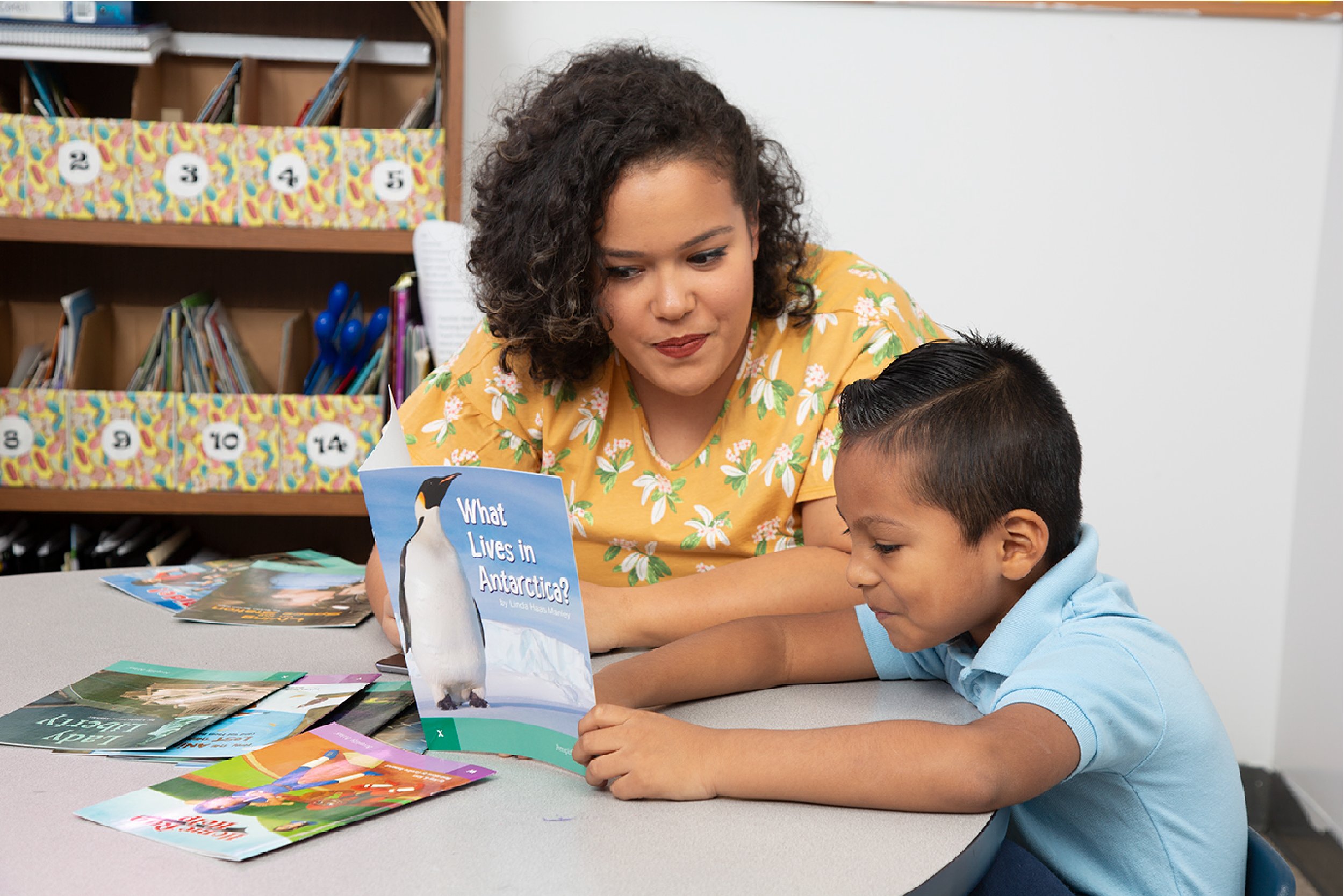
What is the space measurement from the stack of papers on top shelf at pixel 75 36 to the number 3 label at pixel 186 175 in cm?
19

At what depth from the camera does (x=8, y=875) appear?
0.58 meters

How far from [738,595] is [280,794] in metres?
0.46

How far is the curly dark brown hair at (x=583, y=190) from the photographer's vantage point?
111 cm

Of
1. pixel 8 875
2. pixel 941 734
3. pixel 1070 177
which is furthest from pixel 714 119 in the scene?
pixel 1070 177

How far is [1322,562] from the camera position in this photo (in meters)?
2.09

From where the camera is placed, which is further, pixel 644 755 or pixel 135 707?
pixel 135 707

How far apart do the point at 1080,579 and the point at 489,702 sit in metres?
0.45

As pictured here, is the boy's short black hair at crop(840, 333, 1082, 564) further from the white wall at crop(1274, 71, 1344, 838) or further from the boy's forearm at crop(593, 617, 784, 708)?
the white wall at crop(1274, 71, 1344, 838)

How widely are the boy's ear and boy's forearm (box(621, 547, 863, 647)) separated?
0.66ft

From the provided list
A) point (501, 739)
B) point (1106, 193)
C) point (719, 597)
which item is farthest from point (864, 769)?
point (1106, 193)

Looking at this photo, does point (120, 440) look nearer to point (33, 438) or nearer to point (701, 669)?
point (33, 438)

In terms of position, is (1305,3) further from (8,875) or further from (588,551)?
(8,875)

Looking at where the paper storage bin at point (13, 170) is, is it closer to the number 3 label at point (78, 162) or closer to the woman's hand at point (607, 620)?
the number 3 label at point (78, 162)

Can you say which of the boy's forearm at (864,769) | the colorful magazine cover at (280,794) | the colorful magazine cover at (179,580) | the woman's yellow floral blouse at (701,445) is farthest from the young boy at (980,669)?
the colorful magazine cover at (179,580)
